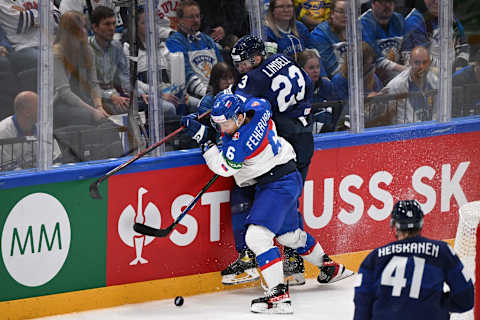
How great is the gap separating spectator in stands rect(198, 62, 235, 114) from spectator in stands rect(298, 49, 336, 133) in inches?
18.0

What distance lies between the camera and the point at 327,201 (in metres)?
6.16

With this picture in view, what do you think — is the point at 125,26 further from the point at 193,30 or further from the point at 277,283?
the point at 277,283

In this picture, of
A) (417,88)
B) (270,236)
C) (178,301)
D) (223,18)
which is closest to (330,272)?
(270,236)

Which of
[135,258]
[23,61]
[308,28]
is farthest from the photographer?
[308,28]

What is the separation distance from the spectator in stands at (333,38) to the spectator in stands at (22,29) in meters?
1.65

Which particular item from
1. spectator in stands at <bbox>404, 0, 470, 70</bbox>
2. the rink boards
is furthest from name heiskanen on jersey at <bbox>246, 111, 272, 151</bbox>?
spectator in stands at <bbox>404, 0, 470, 70</bbox>

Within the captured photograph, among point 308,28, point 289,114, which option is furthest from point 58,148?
point 308,28

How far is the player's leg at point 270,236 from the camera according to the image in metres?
5.47

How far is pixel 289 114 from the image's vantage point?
226 inches

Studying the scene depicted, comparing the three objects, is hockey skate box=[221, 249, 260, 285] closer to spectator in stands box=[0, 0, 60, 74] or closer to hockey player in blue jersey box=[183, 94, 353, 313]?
hockey player in blue jersey box=[183, 94, 353, 313]

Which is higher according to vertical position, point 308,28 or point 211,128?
point 308,28

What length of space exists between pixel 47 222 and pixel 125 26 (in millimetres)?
1150

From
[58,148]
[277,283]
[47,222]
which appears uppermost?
[58,148]

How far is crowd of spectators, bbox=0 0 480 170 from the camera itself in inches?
210
